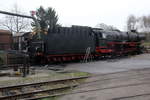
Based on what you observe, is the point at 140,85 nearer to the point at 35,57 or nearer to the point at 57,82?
the point at 57,82

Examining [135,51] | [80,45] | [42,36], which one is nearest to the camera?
[42,36]

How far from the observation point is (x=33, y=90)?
8.87 metres

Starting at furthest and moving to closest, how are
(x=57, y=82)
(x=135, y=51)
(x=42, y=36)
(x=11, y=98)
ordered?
(x=135, y=51)
(x=42, y=36)
(x=57, y=82)
(x=11, y=98)

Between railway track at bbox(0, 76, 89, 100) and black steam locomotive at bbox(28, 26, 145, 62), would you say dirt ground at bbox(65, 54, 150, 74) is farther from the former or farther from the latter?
railway track at bbox(0, 76, 89, 100)

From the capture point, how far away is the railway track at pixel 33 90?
25.9ft

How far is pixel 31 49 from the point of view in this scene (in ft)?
59.0

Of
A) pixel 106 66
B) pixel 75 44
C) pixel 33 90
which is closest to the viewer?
pixel 33 90

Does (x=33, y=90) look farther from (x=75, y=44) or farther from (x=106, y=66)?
(x=75, y=44)

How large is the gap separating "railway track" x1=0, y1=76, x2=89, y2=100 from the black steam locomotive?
795cm

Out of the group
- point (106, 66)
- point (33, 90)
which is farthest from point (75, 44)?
point (33, 90)

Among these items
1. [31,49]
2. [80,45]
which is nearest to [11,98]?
[31,49]

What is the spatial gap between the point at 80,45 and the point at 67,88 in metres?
11.4

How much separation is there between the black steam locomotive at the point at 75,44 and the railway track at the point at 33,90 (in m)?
7.95

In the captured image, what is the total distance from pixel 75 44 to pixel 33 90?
11.5 metres
